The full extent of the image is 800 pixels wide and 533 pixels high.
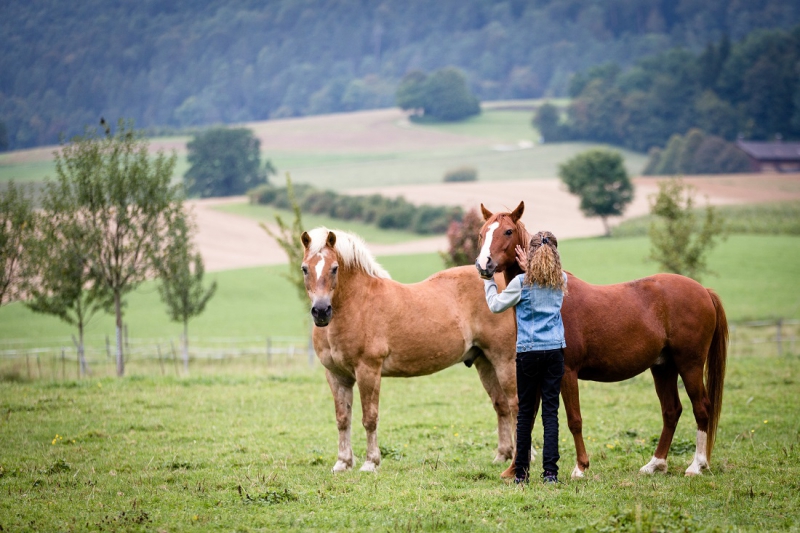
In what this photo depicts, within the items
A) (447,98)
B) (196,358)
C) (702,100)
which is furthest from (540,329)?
(447,98)

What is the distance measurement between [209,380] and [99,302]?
1023 cm

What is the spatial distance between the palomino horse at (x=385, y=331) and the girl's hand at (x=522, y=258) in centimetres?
164

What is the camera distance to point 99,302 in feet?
80.5

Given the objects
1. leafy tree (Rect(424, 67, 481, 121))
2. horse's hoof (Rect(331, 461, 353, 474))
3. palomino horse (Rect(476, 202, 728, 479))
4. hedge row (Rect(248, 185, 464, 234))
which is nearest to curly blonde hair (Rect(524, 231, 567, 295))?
palomino horse (Rect(476, 202, 728, 479))

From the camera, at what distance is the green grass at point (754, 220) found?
6012 centimetres

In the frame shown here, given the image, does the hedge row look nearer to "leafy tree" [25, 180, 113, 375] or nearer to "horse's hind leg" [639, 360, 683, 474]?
"leafy tree" [25, 180, 113, 375]

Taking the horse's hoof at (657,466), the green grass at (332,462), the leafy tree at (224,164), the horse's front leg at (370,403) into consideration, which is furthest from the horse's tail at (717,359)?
the leafy tree at (224,164)

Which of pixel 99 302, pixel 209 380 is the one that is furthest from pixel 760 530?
pixel 99 302

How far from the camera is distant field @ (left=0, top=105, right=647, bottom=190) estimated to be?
97.7 metres

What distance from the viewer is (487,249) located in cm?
735

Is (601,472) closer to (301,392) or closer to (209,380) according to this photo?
(301,392)

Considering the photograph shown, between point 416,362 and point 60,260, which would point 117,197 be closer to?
point 60,260

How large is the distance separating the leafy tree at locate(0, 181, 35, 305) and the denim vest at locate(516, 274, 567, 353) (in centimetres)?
1732

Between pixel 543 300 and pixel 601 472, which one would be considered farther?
pixel 601 472
